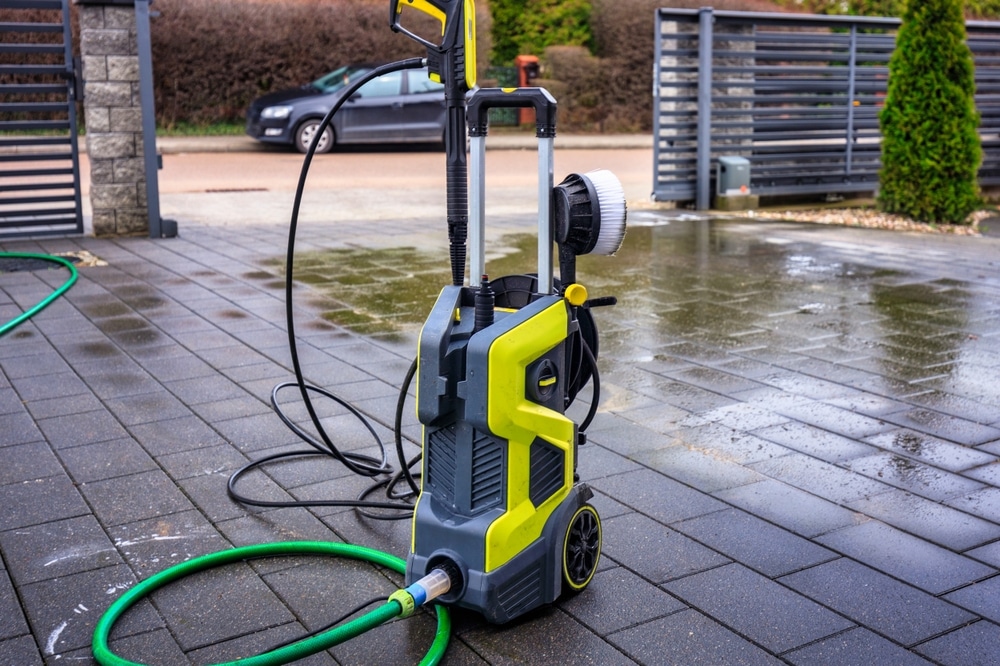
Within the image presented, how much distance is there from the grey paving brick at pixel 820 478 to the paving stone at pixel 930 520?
67 millimetres

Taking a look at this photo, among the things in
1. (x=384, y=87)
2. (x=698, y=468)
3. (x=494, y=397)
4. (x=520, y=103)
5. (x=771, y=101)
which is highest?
(x=384, y=87)

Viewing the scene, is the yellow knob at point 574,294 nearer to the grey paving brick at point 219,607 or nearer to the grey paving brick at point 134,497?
the grey paving brick at point 219,607

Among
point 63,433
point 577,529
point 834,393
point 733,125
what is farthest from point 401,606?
point 733,125

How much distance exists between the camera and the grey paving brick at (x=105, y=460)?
4074 mm

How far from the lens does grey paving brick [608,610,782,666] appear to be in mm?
2791

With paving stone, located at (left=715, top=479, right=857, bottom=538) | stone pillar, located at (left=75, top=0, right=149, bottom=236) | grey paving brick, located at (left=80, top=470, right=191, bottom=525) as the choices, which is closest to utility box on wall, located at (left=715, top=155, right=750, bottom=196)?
stone pillar, located at (left=75, top=0, right=149, bottom=236)

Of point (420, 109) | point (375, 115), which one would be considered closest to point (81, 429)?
point (375, 115)

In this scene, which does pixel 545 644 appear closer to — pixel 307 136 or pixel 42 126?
pixel 42 126

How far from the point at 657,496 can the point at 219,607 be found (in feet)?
5.32

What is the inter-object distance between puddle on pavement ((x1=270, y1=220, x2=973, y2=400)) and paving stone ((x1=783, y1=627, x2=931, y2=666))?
8.68 ft

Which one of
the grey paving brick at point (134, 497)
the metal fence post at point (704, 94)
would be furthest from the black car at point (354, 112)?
the grey paving brick at point (134, 497)

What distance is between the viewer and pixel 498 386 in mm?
2799

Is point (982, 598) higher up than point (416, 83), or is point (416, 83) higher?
point (416, 83)

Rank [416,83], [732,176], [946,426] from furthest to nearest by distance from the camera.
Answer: [416,83], [732,176], [946,426]
